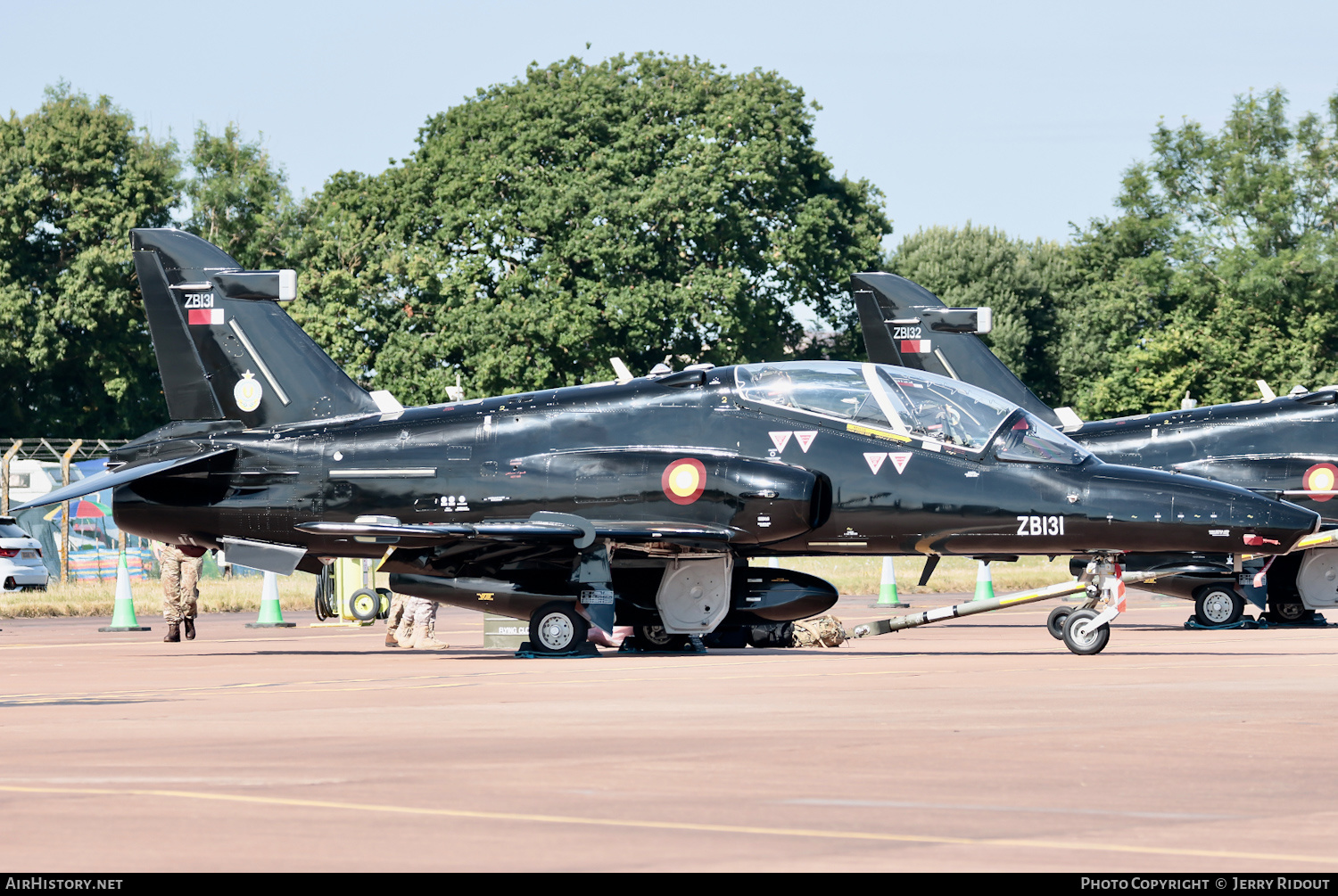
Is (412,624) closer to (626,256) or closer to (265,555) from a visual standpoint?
(265,555)

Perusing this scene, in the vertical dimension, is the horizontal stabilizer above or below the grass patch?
above

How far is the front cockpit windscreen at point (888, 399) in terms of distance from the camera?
59.5ft

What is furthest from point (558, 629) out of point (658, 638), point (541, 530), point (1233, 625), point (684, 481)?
point (1233, 625)

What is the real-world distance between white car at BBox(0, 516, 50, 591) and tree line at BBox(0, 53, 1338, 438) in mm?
20984

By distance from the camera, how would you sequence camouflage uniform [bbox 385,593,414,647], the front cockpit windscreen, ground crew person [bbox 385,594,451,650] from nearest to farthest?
the front cockpit windscreen
ground crew person [bbox 385,594,451,650]
camouflage uniform [bbox 385,593,414,647]

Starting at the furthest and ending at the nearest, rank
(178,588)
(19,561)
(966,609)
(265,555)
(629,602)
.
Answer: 1. (19,561)
2. (178,588)
3. (265,555)
4. (629,602)
5. (966,609)

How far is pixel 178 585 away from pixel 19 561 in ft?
49.3

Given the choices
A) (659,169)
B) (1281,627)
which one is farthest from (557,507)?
(659,169)

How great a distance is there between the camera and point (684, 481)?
18.4m

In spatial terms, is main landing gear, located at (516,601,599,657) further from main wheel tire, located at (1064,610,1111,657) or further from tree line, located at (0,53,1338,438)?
tree line, located at (0,53,1338,438)

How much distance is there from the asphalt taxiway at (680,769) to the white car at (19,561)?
21.2 metres

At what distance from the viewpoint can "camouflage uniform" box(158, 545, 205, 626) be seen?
22969mm

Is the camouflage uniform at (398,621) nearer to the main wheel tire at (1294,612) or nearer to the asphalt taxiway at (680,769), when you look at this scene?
the asphalt taxiway at (680,769)

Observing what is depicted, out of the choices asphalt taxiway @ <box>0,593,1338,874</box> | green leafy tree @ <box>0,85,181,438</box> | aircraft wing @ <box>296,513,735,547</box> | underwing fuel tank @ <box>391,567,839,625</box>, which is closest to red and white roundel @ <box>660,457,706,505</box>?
aircraft wing @ <box>296,513,735,547</box>
